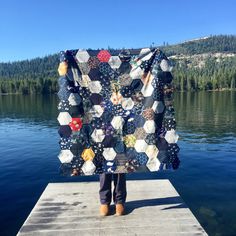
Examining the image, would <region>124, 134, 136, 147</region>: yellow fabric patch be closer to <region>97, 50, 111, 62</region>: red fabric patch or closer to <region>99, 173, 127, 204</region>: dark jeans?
<region>99, 173, 127, 204</region>: dark jeans

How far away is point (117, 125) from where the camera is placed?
23.7 feet

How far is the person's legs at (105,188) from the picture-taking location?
7434 mm

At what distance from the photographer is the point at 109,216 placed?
750 centimetres

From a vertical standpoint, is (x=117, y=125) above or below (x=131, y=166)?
above

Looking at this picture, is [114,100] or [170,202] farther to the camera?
[170,202]

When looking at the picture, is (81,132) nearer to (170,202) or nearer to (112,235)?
(112,235)

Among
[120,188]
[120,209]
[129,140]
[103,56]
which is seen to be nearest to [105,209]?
[120,209]

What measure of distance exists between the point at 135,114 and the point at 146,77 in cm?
89

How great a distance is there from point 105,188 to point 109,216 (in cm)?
66

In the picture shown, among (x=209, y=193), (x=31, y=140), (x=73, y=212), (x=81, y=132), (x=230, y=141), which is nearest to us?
(x=81, y=132)

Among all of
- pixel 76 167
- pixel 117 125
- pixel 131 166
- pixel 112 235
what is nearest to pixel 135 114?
pixel 117 125

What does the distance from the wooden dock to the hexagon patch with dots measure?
45.1 inches

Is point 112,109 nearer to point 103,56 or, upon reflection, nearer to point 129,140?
point 129,140

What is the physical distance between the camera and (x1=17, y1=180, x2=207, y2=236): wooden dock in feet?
22.3
